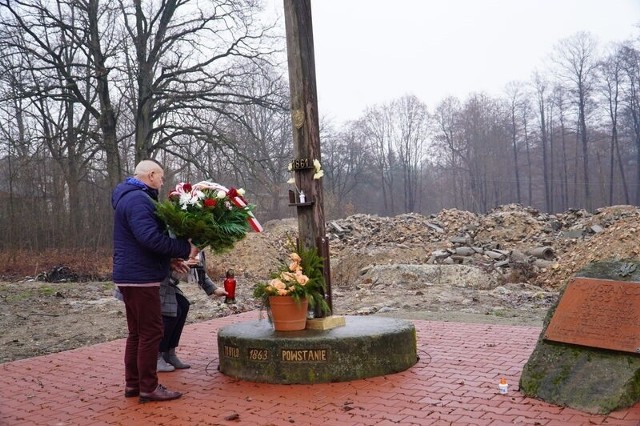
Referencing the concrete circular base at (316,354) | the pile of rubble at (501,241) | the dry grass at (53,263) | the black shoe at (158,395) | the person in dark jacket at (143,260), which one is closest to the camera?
the person in dark jacket at (143,260)

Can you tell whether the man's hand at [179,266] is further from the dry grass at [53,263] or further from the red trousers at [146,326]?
the dry grass at [53,263]

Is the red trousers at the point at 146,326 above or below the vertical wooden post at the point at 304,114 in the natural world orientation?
below

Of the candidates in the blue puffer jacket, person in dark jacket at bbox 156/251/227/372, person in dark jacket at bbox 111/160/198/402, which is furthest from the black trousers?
the blue puffer jacket

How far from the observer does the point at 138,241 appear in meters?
5.03

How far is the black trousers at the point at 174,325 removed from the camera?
6.18 meters

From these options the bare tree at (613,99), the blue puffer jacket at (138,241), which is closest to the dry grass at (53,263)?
the blue puffer jacket at (138,241)

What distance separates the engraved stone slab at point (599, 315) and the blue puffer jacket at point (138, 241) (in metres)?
3.32

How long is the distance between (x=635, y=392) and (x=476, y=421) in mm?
1258

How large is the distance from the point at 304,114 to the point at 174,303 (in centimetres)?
234

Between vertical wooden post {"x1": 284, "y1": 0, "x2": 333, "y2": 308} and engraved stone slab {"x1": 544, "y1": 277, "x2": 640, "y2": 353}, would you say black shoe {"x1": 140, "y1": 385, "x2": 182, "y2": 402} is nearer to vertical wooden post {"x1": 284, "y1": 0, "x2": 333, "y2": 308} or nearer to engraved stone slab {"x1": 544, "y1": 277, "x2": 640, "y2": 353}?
vertical wooden post {"x1": 284, "y1": 0, "x2": 333, "y2": 308}

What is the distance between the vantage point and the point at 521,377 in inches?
206

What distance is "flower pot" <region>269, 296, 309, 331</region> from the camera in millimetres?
6016

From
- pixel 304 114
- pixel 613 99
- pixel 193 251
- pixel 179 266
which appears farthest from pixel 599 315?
pixel 613 99

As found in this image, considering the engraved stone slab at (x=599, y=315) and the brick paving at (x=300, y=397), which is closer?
the brick paving at (x=300, y=397)
